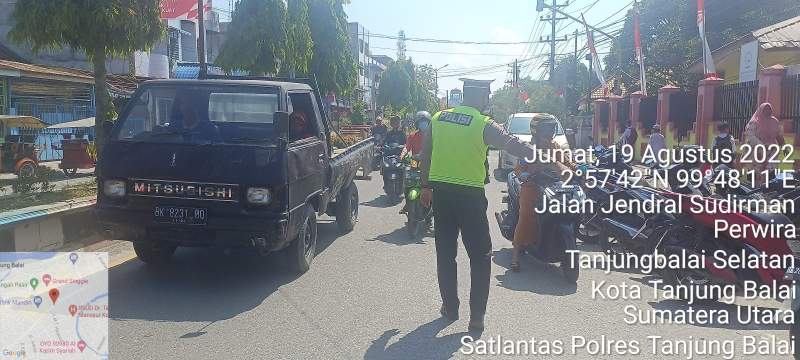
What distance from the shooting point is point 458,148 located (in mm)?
4895

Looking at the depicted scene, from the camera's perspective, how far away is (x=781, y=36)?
22219 millimetres

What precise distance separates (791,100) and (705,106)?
13.1 feet

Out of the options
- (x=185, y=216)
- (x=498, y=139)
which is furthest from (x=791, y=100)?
(x=185, y=216)

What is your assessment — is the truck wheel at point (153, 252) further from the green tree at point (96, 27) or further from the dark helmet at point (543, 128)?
the dark helmet at point (543, 128)

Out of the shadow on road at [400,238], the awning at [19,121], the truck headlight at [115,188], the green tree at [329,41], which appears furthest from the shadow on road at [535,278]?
the green tree at [329,41]

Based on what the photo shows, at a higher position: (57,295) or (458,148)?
(458,148)

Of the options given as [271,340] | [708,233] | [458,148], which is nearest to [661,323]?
[708,233]

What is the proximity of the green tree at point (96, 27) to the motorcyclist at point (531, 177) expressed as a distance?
19.8 ft

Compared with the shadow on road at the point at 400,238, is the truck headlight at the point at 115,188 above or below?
above

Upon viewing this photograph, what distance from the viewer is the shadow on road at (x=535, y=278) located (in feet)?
20.2

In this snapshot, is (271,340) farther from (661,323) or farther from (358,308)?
(661,323)

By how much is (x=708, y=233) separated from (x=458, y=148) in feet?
7.75

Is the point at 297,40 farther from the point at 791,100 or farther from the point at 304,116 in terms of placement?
the point at 791,100

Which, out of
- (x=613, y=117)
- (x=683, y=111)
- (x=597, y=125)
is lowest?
(x=597, y=125)
